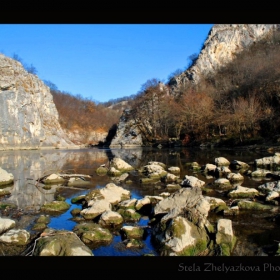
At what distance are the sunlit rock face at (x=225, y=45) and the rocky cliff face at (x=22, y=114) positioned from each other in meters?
46.6

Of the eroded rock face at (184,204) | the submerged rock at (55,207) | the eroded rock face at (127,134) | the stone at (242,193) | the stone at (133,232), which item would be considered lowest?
the stone at (133,232)

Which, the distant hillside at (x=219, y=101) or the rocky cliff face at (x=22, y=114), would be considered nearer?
the distant hillside at (x=219, y=101)

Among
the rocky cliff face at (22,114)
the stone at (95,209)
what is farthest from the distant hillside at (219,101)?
the stone at (95,209)

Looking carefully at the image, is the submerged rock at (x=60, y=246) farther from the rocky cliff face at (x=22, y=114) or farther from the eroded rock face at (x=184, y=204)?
the rocky cliff face at (x=22, y=114)

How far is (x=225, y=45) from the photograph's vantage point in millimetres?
102188

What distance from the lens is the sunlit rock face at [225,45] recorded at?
99.3m

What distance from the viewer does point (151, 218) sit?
9.70m

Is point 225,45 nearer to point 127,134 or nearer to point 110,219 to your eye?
point 127,134

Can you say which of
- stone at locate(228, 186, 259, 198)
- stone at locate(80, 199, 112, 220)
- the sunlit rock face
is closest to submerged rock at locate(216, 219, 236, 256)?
stone at locate(80, 199, 112, 220)

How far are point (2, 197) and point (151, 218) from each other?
8.42m

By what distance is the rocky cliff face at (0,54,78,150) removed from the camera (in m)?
65.2
